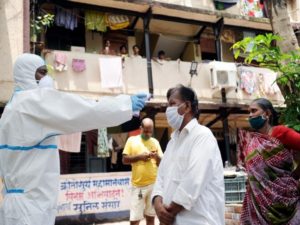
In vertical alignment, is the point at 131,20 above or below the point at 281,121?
above

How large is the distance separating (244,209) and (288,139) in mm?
1068

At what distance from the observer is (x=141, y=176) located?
5.82 meters

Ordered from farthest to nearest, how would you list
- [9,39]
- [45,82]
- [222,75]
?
1. [222,75]
2. [9,39]
3. [45,82]

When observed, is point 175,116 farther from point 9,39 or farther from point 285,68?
point 9,39

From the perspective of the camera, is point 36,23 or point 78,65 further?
point 78,65

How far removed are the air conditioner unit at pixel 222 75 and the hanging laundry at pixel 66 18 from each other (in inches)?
176

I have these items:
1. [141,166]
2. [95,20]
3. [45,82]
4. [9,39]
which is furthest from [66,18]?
[45,82]

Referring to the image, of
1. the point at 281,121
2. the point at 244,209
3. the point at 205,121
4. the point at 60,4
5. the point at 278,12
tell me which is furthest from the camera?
the point at 205,121

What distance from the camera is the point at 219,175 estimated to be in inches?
107

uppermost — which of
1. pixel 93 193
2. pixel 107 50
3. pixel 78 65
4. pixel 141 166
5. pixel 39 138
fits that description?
pixel 107 50

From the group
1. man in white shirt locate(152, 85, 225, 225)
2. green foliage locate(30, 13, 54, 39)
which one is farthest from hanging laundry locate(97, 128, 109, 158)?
man in white shirt locate(152, 85, 225, 225)

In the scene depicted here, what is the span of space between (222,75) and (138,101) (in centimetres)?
1019

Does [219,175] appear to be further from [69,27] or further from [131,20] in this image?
[131,20]

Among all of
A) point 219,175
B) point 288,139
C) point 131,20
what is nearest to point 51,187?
point 219,175
